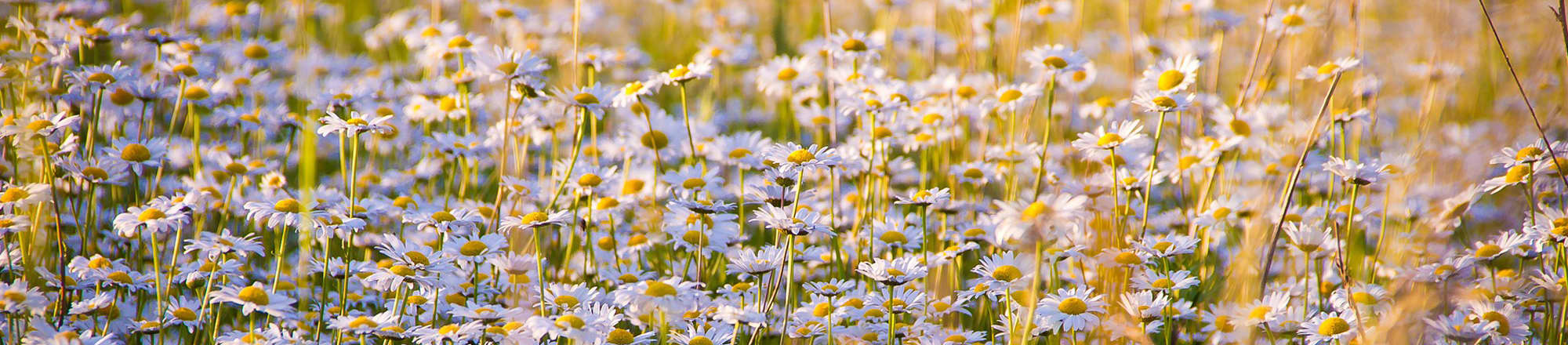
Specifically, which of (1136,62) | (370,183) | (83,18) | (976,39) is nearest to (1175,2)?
(1136,62)

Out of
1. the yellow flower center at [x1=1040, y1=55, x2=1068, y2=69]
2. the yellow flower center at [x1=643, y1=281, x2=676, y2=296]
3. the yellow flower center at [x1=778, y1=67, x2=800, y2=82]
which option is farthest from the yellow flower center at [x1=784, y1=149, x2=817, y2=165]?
the yellow flower center at [x1=778, y1=67, x2=800, y2=82]

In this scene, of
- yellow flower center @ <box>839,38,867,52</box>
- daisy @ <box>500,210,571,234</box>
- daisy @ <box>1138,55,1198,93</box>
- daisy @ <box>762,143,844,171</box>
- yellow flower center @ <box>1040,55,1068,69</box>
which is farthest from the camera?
yellow flower center @ <box>839,38,867,52</box>

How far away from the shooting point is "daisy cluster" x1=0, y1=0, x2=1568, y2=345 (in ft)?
6.19

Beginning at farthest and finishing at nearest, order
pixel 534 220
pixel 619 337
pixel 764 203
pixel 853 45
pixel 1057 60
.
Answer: pixel 853 45, pixel 1057 60, pixel 764 203, pixel 534 220, pixel 619 337

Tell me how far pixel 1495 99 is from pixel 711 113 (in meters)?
3.06

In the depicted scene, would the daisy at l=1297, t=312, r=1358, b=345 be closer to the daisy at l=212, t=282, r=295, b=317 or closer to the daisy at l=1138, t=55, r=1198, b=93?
the daisy at l=1138, t=55, r=1198, b=93

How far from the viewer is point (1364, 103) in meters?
2.96

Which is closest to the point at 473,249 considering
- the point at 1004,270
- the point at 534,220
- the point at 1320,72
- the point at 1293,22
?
the point at 534,220

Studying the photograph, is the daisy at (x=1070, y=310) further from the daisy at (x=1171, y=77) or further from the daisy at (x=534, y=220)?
the daisy at (x=534, y=220)

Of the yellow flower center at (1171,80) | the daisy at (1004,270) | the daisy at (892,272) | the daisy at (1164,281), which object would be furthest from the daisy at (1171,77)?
the daisy at (892,272)

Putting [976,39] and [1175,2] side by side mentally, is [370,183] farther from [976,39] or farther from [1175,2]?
[1175,2]

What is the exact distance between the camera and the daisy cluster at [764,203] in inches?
74.3

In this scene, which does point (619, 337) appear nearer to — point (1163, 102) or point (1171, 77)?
point (1163, 102)

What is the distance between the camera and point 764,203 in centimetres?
221
